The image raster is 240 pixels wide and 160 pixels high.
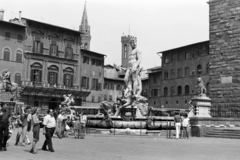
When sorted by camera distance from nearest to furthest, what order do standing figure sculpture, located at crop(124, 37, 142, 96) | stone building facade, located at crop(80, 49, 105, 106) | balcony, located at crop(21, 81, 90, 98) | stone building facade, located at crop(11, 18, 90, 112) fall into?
Answer: standing figure sculpture, located at crop(124, 37, 142, 96), balcony, located at crop(21, 81, 90, 98), stone building facade, located at crop(11, 18, 90, 112), stone building facade, located at crop(80, 49, 105, 106)

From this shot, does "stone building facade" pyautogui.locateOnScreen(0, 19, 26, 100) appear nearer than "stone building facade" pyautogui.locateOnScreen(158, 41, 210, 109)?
Yes

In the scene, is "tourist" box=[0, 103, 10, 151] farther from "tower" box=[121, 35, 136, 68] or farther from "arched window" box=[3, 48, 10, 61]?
"tower" box=[121, 35, 136, 68]

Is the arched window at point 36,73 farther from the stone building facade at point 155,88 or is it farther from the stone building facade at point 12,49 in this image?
the stone building facade at point 155,88

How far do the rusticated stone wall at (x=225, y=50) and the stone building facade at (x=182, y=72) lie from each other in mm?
29012

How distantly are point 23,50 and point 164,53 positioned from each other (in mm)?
25313

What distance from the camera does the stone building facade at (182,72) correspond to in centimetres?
5206

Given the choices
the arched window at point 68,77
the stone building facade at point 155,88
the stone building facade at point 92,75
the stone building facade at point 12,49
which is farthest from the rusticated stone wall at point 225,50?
the stone building facade at point 155,88

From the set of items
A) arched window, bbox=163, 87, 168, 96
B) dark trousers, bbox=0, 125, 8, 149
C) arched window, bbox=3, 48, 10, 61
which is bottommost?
dark trousers, bbox=0, 125, 8, 149

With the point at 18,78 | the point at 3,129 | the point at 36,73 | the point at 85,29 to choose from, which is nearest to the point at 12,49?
the point at 18,78

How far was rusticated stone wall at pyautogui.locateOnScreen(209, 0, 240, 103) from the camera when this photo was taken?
2119cm

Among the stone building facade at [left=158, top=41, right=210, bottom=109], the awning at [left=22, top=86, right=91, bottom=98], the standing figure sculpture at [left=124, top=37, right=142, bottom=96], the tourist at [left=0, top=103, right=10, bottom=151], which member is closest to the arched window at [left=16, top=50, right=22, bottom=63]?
the awning at [left=22, top=86, right=91, bottom=98]

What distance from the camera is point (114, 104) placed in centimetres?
1827

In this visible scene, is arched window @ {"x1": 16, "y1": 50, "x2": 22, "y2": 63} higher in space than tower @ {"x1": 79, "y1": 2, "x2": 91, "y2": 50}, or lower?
lower

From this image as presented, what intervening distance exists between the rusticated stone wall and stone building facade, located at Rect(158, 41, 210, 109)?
29.0 metres
